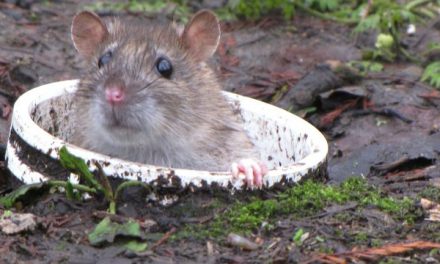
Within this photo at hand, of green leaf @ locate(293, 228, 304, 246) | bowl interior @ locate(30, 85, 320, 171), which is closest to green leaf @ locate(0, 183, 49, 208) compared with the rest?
bowl interior @ locate(30, 85, 320, 171)

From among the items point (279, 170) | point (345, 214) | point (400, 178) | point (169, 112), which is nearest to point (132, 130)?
point (169, 112)

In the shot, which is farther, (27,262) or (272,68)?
(272,68)

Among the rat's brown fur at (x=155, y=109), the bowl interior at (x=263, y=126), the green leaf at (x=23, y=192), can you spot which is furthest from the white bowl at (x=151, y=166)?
the rat's brown fur at (x=155, y=109)

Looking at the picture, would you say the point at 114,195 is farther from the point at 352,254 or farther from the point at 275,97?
the point at 275,97

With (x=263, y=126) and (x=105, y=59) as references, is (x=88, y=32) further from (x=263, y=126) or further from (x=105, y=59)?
(x=263, y=126)

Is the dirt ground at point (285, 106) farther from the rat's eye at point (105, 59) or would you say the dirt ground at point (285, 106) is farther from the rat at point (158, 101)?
the rat's eye at point (105, 59)

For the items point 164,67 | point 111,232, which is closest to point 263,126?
point 164,67
